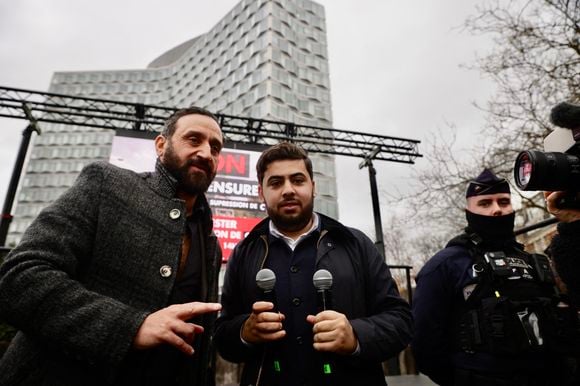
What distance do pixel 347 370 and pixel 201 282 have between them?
0.84 meters

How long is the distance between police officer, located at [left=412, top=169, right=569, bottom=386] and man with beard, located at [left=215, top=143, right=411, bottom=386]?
28.9 inches

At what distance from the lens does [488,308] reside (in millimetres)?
2170

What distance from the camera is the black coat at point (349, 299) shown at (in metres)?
1.57

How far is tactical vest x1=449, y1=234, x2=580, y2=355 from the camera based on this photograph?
204cm

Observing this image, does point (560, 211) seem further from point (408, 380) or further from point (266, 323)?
point (408, 380)

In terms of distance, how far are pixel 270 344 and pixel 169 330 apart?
68 centimetres

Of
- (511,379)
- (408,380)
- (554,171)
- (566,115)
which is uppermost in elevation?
(566,115)

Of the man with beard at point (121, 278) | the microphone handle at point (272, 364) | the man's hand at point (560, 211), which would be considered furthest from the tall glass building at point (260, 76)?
the man's hand at point (560, 211)

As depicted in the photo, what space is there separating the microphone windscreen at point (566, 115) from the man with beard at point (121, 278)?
61.8 inches

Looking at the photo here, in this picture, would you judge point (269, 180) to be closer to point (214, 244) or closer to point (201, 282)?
point (214, 244)

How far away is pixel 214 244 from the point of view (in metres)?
1.91

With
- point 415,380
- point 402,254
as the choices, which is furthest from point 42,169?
point 415,380

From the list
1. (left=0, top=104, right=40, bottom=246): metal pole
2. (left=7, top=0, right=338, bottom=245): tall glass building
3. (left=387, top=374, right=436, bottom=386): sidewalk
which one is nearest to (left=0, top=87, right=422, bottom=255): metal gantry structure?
(left=0, top=104, right=40, bottom=246): metal pole

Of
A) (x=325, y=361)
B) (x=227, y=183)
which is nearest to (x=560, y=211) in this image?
(x=325, y=361)
